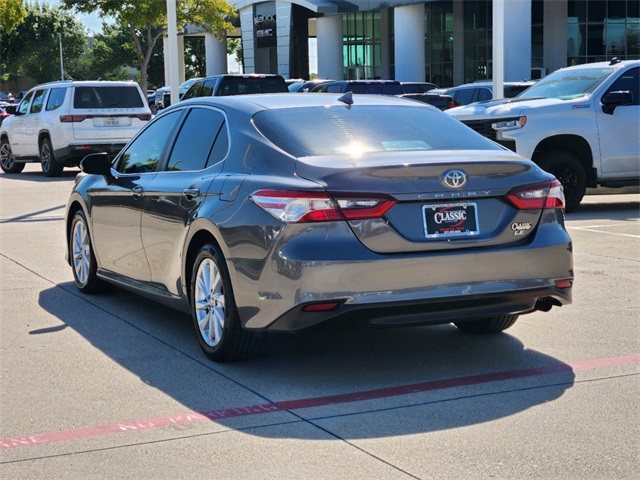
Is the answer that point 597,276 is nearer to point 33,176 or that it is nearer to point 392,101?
point 392,101

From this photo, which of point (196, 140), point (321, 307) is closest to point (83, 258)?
point (196, 140)

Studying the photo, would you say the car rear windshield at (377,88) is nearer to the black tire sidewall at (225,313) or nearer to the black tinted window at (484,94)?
the black tinted window at (484,94)

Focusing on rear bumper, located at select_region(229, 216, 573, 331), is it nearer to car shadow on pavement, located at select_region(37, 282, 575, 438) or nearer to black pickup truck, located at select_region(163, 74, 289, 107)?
car shadow on pavement, located at select_region(37, 282, 575, 438)

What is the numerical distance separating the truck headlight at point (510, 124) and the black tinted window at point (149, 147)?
7.36m

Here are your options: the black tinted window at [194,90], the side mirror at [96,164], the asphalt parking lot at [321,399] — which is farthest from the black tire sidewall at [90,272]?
the black tinted window at [194,90]

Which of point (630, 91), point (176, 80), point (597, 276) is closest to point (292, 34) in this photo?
point (176, 80)

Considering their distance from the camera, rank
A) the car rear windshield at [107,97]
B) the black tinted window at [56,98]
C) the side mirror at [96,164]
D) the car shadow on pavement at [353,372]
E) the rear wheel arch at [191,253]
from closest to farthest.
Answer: the car shadow on pavement at [353,372]
the rear wheel arch at [191,253]
the side mirror at [96,164]
the car rear windshield at [107,97]
the black tinted window at [56,98]

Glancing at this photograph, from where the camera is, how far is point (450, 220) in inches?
236

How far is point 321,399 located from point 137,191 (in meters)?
2.68

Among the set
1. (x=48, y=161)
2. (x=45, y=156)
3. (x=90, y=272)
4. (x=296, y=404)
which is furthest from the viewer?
(x=45, y=156)

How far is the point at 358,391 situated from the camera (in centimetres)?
588

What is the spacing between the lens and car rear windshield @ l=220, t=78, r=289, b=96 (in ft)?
76.9

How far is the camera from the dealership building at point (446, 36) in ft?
176

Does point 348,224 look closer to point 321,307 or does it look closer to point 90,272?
point 321,307
